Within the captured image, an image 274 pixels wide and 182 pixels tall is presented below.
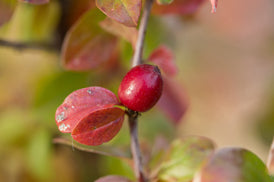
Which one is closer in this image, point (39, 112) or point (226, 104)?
point (39, 112)

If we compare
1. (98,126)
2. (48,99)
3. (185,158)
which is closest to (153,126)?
(48,99)

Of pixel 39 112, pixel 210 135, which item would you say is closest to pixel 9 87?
pixel 39 112

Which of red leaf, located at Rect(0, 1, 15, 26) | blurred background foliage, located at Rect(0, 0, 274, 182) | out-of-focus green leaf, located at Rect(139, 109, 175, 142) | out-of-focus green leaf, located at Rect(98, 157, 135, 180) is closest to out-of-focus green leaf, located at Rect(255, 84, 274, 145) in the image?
blurred background foliage, located at Rect(0, 0, 274, 182)

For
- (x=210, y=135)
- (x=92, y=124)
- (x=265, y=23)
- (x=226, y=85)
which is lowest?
(x=210, y=135)

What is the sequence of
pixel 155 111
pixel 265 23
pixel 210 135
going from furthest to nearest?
pixel 265 23
pixel 210 135
pixel 155 111

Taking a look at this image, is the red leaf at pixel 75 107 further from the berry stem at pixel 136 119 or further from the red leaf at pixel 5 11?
the red leaf at pixel 5 11

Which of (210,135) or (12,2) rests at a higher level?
(12,2)

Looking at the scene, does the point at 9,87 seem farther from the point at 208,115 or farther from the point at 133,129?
the point at 208,115
